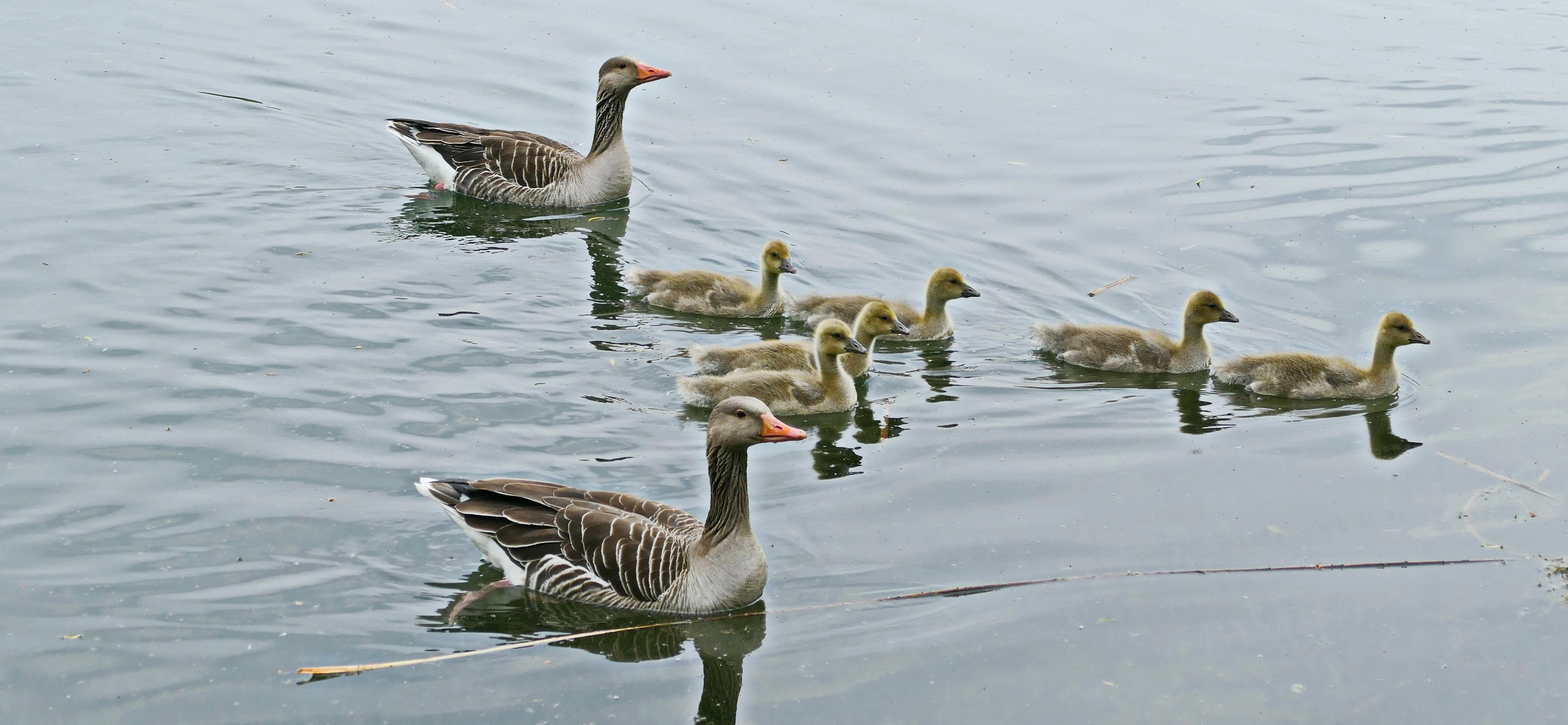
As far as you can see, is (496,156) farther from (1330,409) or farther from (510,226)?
(1330,409)

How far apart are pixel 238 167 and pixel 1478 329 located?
11.8 m

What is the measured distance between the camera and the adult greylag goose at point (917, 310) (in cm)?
1188

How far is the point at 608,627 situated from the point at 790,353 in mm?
4049

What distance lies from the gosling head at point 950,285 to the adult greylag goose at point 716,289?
1211 millimetres

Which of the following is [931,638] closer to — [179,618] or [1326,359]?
[179,618]

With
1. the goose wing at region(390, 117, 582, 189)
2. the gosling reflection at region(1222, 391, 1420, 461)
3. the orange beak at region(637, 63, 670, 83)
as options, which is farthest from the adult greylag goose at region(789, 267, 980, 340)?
the goose wing at region(390, 117, 582, 189)

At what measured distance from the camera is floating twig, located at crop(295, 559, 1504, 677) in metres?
6.82

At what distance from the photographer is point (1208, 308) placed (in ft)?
37.5

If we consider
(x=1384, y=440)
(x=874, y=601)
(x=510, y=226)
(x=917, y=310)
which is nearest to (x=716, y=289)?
(x=917, y=310)

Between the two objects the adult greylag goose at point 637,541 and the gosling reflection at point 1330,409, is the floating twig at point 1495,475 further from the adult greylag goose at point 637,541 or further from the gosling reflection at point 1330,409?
the adult greylag goose at point 637,541

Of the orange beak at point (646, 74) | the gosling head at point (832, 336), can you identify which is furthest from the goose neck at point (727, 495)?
the orange beak at point (646, 74)

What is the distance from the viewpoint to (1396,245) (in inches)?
542

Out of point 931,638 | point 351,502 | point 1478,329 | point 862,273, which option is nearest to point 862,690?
point 931,638

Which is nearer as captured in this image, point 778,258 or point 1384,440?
point 1384,440
